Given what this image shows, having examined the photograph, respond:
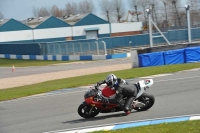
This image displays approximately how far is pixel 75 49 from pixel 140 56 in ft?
67.8

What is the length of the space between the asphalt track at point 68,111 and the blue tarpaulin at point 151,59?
36.2ft

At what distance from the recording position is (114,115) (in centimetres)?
1242

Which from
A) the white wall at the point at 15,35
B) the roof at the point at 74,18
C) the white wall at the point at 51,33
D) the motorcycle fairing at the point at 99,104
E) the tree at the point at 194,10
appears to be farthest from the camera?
the roof at the point at 74,18

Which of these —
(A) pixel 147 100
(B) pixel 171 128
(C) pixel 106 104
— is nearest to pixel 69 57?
(A) pixel 147 100

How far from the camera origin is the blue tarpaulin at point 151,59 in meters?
29.5

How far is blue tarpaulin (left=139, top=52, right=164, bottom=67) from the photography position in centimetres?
2955

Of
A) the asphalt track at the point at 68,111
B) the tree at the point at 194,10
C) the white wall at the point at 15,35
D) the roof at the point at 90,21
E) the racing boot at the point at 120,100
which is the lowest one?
the asphalt track at the point at 68,111

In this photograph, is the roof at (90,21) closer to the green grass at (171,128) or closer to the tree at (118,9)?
the tree at (118,9)

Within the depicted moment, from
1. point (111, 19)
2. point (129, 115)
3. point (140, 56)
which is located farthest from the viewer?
point (111, 19)

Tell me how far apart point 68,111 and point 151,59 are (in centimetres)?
1684

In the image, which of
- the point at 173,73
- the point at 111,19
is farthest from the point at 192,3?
the point at 111,19

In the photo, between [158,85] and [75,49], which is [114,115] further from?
[75,49]

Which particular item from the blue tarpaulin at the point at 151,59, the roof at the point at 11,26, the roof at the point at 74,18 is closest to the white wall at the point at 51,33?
the roof at the point at 11,26

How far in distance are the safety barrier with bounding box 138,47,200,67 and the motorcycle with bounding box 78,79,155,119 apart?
17.6 meters
